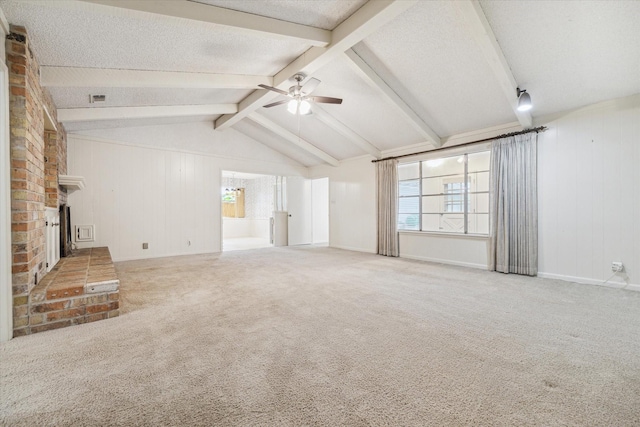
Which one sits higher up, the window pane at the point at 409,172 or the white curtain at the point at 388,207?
the window pane at the point at 409,172

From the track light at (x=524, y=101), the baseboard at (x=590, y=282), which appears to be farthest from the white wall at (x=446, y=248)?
the track light at (x=524, y=101)

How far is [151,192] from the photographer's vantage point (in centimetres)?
588

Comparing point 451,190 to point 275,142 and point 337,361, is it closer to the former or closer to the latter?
point 275,142

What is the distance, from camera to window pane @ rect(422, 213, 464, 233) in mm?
8570

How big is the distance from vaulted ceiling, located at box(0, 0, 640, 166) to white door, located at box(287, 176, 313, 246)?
3625mm

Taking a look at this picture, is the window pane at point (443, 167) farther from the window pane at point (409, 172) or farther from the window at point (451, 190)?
the window pane at point (409, 172)

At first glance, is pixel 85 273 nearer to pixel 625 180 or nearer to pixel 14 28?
pixel 14 28

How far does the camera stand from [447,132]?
17.0 feet

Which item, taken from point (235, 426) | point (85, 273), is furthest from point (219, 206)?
point (235, 426)

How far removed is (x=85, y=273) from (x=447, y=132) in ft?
18.8

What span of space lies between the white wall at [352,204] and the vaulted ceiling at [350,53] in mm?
2186

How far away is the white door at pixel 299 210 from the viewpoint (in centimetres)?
820

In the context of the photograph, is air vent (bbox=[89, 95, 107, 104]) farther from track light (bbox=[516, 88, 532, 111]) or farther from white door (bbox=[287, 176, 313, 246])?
track light (bbox=[516, 88, 532, 111])

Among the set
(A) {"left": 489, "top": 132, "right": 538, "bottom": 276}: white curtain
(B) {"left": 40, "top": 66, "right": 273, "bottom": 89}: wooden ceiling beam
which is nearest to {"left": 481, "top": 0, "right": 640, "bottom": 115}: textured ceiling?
(A) {"left": 489, "top": 132, "right": 538, "bottom": 276}: white curtain
